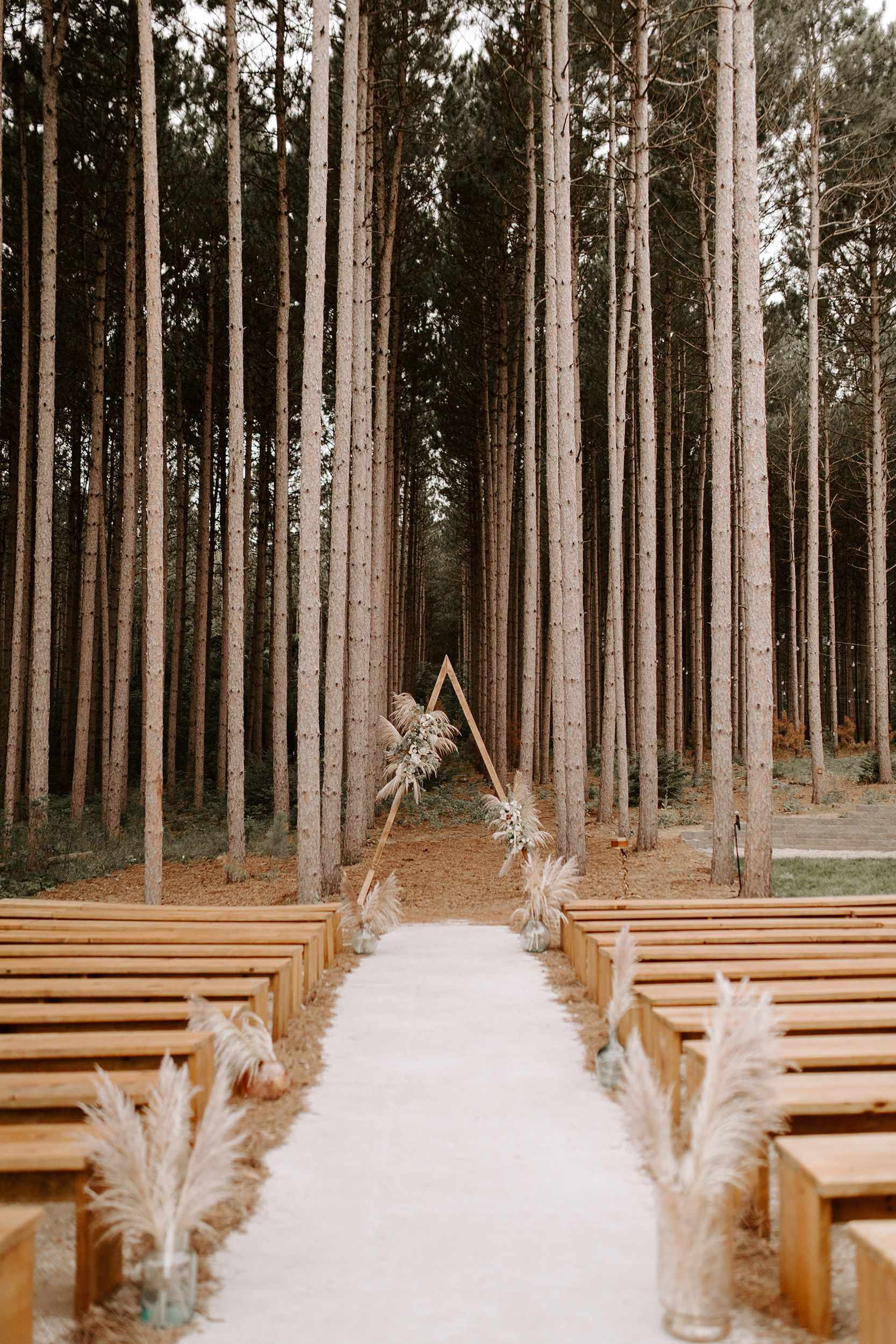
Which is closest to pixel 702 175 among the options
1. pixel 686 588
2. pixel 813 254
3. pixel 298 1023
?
pixel 813 254

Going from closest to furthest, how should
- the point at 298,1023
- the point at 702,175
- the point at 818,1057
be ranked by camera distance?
the point at 818,1057 < the point at 298,1023 < the point at 702,175

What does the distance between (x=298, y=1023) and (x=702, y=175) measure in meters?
12.9

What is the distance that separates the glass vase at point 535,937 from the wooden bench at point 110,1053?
3.90 m

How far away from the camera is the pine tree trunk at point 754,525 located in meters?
7.78

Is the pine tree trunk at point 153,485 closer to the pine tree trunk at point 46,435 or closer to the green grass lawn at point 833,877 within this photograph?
the pine tree trunk at point 46,435

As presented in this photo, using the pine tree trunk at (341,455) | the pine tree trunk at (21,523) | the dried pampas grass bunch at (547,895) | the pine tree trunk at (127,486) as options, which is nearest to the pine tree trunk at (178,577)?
the pine tree trunk at (127,486)

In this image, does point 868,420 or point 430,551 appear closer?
point 868,420

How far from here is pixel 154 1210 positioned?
2.39 metres

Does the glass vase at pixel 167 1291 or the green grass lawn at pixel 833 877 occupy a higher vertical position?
the glass vase at pixel 167 1291

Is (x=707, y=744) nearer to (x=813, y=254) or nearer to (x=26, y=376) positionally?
(x=813, y=254)

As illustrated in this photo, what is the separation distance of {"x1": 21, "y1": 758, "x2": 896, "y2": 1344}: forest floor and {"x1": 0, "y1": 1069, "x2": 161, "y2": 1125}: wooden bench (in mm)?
362

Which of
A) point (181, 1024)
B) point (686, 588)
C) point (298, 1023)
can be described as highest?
point (686, 588)

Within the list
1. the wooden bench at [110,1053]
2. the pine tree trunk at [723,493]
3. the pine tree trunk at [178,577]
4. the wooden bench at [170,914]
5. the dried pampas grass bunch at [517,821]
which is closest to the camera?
the wooden bench at [110,1053]

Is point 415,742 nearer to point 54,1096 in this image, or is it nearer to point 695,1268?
point 54,1096
